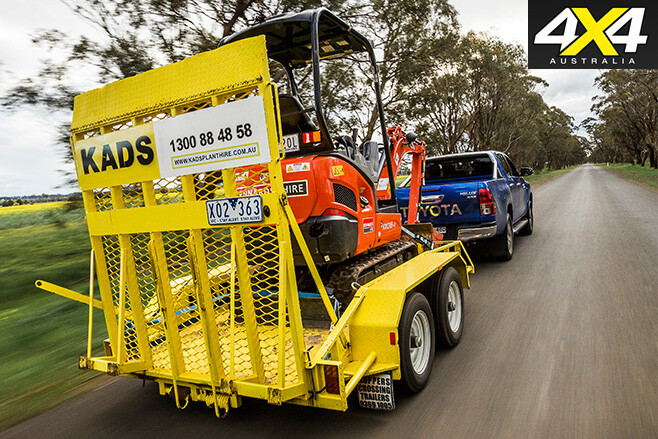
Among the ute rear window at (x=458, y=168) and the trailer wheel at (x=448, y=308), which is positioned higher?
the ute rear window at (x=458, y=168)

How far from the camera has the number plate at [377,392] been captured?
3.11 m

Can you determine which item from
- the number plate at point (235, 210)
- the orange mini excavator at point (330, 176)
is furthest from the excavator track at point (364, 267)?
the number plate at point (235, 210)

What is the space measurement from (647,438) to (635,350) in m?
1.50

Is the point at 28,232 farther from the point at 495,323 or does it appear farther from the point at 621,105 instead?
the point at 621,105

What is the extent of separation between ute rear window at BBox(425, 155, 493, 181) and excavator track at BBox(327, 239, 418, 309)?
3903 millimetres

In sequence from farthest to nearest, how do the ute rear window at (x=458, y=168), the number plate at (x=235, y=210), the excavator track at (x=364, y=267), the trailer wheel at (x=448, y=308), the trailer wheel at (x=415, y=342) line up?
1. the ute rear window at (x=458, y=168)
2. the trailer wheel at (x=448, y=308)
3. the excavator track at (x=364, y=267)
4. the trailer wheel at (x=415, y=342)
5. the number plate at (x=235, y=210)

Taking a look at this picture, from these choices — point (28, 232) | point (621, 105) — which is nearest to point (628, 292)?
point (28, 232)

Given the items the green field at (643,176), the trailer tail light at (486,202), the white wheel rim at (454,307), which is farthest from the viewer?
the green field at (643,176)

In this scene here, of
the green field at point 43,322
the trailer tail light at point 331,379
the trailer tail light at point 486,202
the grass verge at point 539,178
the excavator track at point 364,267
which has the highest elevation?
the trailer tail light at point 486,202

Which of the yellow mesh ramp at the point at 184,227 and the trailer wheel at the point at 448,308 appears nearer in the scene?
the yellow mesh ramp at the point at 184,227

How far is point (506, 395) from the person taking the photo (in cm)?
336

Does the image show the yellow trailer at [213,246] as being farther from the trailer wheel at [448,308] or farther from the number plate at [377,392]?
the trailer wheel at [448,308]

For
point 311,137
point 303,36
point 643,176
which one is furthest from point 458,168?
point 643,176

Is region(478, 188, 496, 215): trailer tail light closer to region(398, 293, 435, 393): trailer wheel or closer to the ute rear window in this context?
the ute rear window
